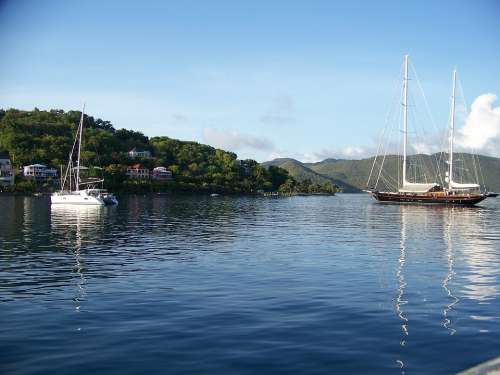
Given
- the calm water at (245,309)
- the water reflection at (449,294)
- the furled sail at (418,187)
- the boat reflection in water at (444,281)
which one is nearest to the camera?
the calm water at (245,309)

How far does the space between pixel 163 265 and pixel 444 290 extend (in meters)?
16.4

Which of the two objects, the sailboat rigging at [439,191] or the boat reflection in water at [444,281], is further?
the sailboat rigging at [439,191]

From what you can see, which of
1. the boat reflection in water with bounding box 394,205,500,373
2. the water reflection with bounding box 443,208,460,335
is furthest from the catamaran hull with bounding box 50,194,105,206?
the water reflection with bounding box 443,208,460,335

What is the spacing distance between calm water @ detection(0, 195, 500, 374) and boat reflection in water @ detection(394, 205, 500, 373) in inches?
4.0

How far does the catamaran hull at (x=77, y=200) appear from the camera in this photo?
114 m

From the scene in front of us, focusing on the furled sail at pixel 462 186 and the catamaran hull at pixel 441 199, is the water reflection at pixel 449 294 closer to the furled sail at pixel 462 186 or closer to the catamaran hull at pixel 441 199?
the catamaran hull at pixel 441 199

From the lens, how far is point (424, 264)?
33.6m

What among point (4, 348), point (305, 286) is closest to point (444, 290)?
point (305, 286)

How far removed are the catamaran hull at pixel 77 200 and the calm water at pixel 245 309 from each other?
7435cm

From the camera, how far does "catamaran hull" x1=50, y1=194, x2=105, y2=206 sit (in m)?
114

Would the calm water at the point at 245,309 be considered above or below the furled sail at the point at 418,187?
below

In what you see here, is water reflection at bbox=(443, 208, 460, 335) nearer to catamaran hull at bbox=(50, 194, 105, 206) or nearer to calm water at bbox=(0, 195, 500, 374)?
calm water at bbox=(0, 195, 500, 374)

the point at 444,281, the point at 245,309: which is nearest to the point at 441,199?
the point at 444,281

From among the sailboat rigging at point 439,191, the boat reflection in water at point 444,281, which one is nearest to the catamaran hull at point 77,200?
the sailboat rigging at point 439,191
